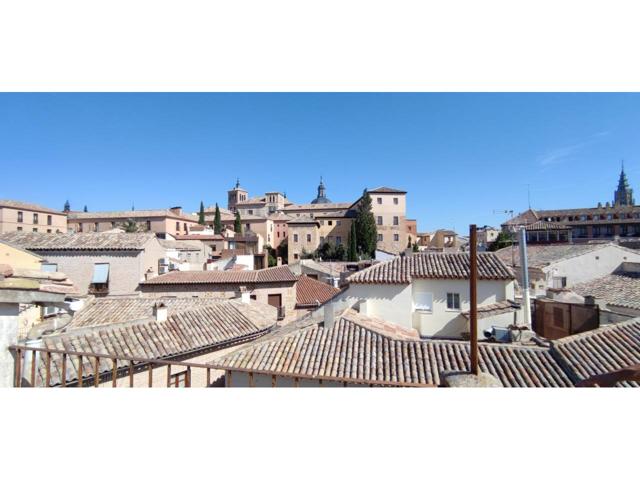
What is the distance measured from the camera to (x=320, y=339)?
21.7 ft

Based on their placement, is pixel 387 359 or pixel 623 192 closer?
pixel 387 359

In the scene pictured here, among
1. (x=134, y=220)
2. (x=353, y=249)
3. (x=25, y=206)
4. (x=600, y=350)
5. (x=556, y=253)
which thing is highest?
(x=25, y=206)

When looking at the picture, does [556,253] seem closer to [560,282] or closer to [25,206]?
[560,282]

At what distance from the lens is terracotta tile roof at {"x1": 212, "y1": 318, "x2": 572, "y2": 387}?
537cm

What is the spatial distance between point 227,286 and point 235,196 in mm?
53843

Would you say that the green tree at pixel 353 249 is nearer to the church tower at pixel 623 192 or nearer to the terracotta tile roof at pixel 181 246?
the terracotta tile roof at pixel 181 246

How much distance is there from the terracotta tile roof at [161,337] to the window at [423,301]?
504cm

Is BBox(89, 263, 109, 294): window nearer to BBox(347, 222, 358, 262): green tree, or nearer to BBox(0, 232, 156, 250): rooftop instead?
BBox(0, 232, 156, 250): rooftop

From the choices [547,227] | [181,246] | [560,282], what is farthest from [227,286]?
[547,227]

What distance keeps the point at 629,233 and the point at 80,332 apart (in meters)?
51.3

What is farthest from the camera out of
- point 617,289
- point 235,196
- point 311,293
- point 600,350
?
point 235,196

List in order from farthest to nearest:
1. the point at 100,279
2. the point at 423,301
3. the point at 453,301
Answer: the point at 100,279
the point at 423,301
the point at 453,301

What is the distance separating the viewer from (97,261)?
1484cm

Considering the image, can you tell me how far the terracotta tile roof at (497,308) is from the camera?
366 inches
